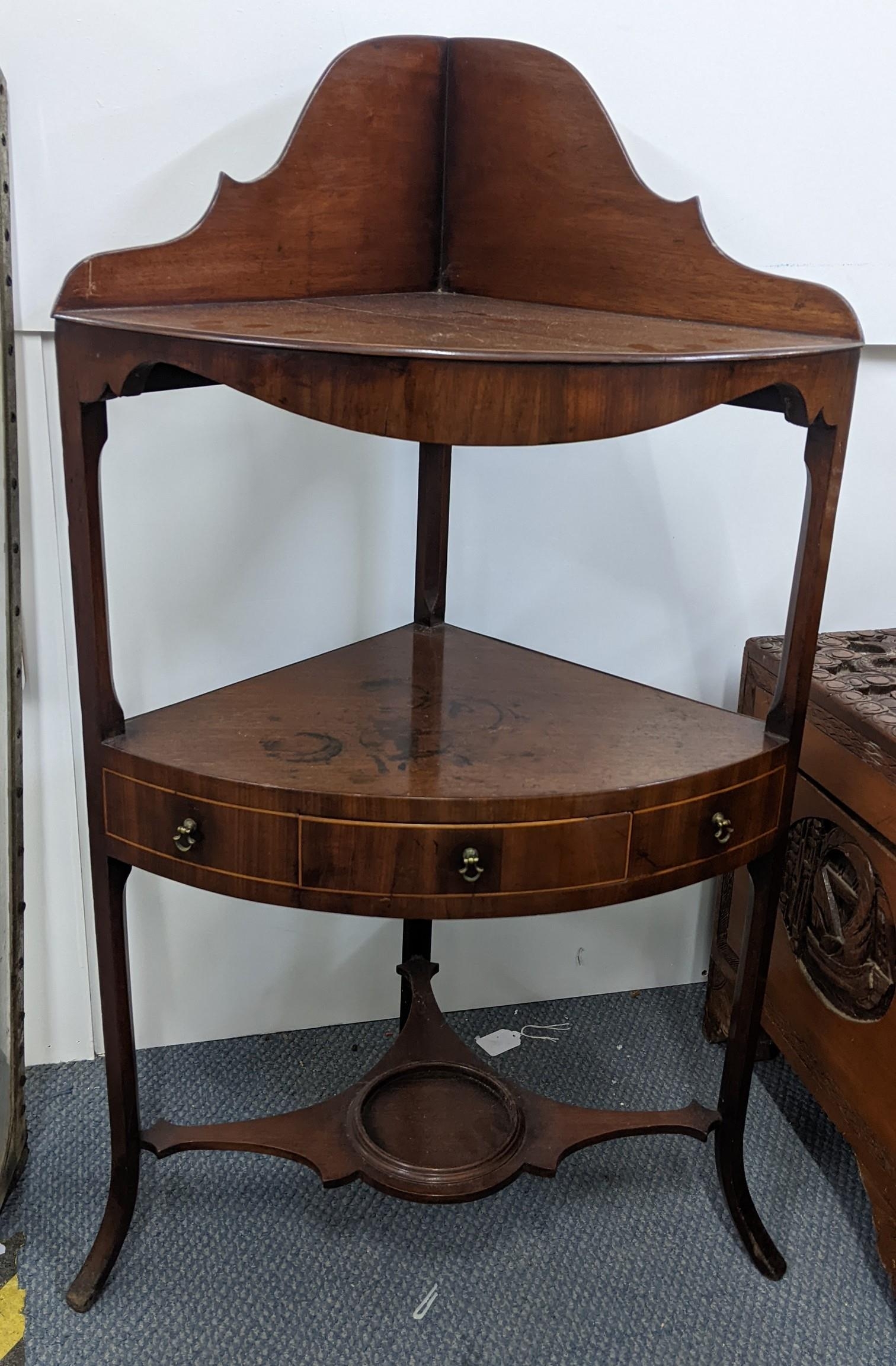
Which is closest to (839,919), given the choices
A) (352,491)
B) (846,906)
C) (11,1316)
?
(846,906)

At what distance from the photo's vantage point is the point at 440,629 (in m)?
1.58

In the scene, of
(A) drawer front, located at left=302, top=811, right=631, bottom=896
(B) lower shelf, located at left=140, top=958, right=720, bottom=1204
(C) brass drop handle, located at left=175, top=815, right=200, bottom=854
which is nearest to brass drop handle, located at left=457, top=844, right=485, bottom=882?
(A) drawer front, located at left=302, top=811, right=631, bottom=896

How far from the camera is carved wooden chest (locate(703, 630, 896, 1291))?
142 centimetres

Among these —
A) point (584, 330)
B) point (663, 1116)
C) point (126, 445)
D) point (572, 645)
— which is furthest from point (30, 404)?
point (663, 1116)

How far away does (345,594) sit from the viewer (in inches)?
64.8

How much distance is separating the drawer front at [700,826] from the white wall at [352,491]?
549 millimetres

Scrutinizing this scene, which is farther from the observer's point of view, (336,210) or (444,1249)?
(444,1249)

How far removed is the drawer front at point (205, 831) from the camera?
1119 mm

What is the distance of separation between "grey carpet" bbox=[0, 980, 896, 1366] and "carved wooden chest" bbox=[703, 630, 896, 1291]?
0.39 feet

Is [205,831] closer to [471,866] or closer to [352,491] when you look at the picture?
[471,866]

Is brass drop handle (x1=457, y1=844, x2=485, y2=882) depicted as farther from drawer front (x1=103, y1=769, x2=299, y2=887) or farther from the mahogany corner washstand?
drawer front (x1=103, y1=769, x2=299, y2=887)

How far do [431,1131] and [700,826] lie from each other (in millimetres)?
531

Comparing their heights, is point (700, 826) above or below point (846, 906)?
above

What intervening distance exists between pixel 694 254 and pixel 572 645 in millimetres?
619
